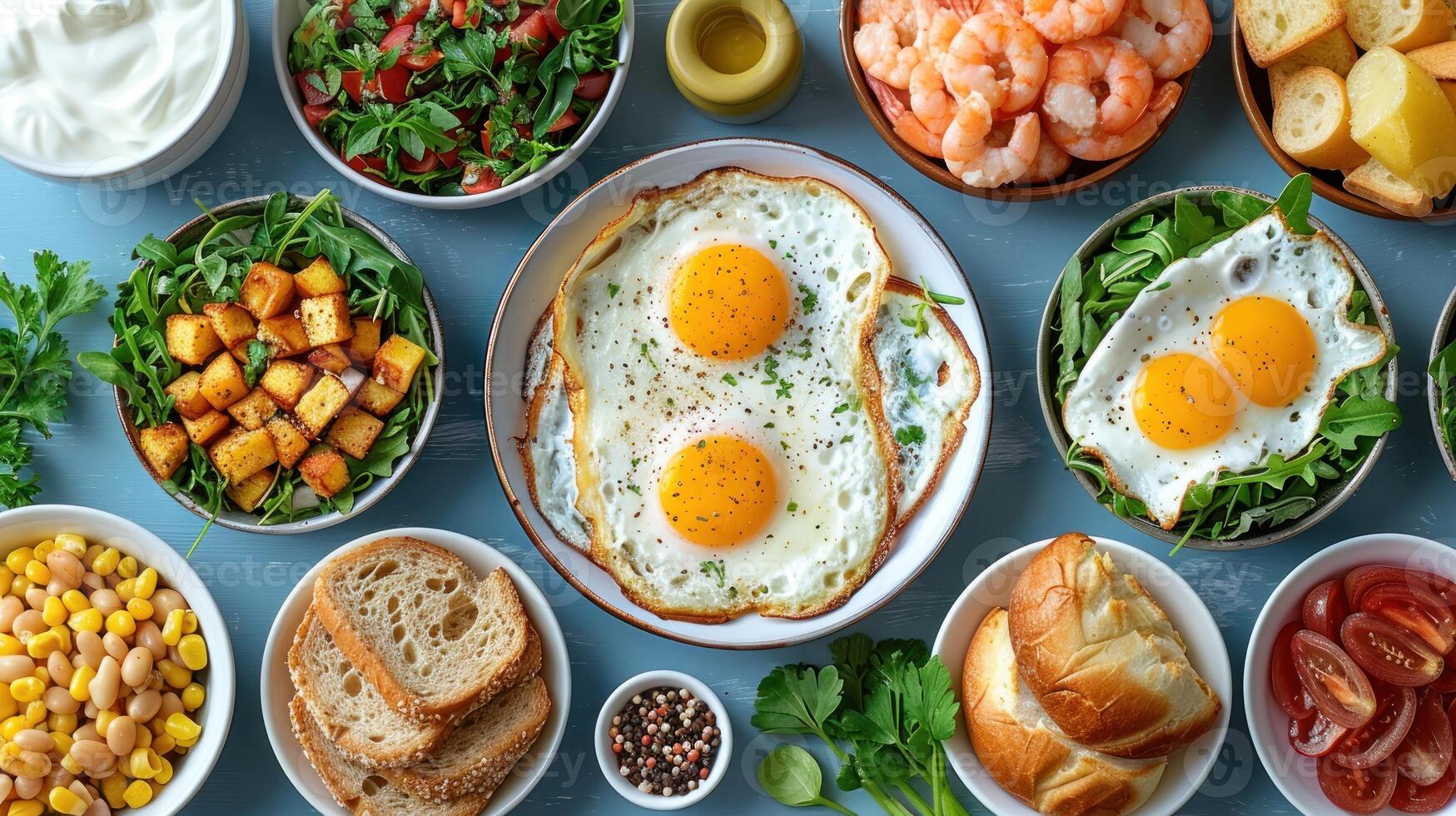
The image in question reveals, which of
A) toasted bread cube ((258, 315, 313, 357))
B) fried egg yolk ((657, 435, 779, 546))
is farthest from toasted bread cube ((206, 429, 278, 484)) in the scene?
fried egg yolk ((657, 435, 779, 546))

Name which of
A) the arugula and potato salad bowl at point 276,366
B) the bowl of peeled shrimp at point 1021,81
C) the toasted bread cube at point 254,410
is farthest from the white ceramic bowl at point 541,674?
the bowl of peeled shrimp at point 1021,81

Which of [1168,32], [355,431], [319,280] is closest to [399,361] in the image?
[355,431]

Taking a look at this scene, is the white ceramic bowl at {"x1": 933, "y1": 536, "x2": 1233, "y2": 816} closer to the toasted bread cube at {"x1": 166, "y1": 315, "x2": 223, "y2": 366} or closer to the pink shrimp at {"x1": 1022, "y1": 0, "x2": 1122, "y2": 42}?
the pink shrimp at {"x1": 1022, "y1": 0, "x2": 1122, "y2": 42}

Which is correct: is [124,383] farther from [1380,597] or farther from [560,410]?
[1380,597]

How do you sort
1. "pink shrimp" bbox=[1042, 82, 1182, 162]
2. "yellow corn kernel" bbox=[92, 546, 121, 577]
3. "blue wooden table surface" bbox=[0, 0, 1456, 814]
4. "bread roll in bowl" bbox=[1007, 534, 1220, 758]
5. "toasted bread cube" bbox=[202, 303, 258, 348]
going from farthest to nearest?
"blue wooden table surface" bbox=[0, 0, 1456, 814] < "yellow corn kernel" bbox=[92, 546, 121, 577] < "toasted bread cube" bbox=[202, 303, 258, 348] < "pink shrimp" bbox=[1042, 82, 1182, 162] < "bread roll in bowl" bbox=[1007, 534, 1220, 758]

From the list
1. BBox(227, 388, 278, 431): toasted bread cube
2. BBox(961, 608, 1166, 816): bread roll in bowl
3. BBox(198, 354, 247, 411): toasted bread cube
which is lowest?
BBox(961, 608, 1166, 816): bread roll in bowl

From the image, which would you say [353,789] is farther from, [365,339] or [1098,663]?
[1098,663]
